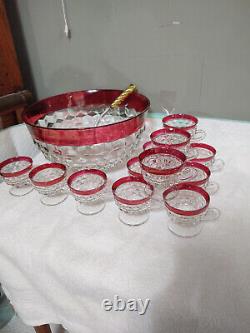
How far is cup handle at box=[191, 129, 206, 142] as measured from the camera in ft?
2.20

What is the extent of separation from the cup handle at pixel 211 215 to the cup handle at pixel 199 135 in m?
0.25

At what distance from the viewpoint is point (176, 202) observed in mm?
457

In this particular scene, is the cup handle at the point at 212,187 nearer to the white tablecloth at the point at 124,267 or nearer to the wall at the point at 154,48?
the white tablecloth at the point at 124,267

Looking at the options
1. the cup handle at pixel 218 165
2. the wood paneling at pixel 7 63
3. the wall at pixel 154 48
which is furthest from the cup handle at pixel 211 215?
the wood paneling at pixel 7 63

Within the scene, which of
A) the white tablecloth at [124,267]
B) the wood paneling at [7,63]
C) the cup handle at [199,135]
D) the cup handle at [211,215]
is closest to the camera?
the white tablecloth at [124,267]

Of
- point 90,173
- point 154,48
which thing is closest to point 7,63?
point 154,48

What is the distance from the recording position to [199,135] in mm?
684

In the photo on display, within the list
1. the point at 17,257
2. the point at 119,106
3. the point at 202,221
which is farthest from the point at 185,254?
the point at 119,106

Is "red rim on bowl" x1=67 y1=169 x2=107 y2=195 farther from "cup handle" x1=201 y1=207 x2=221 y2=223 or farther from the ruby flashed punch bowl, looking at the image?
"cup handle" x1=201 y1=207 x2=221 y2=223

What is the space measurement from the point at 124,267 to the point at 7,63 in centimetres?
79

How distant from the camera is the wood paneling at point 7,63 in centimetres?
85

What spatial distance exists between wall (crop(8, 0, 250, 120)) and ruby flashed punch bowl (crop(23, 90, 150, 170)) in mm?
185

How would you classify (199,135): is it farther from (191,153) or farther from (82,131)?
(82,131)

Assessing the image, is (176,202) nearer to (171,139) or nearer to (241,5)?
(171,139)
